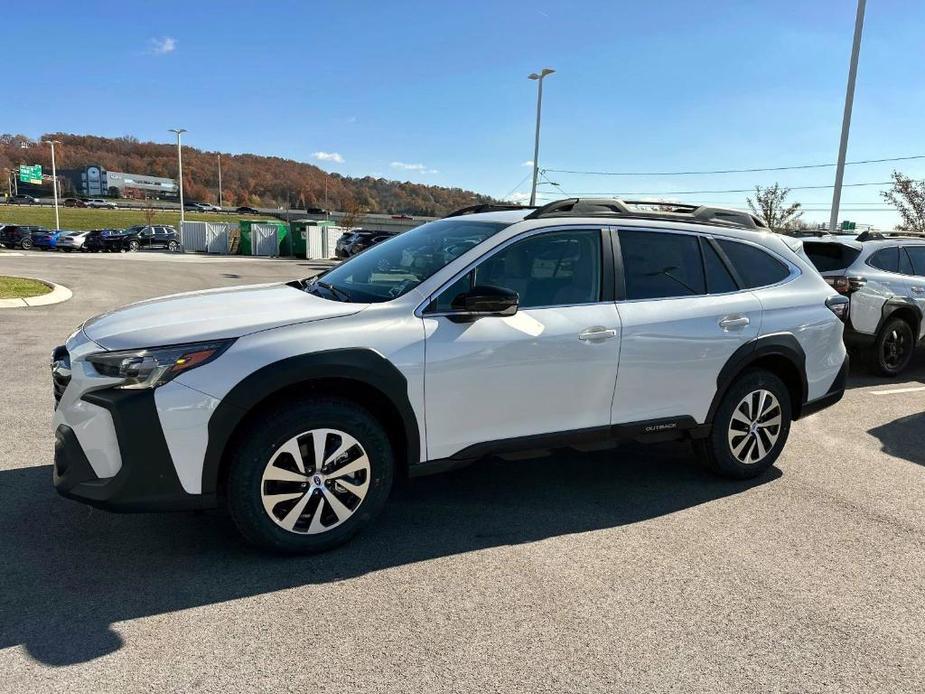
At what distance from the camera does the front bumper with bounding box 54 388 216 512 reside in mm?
2961

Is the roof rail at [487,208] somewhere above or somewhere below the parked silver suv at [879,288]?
above

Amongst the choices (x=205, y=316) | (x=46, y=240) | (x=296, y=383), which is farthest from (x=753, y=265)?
(x=46, y=240)

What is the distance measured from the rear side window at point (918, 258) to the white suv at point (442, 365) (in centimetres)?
497

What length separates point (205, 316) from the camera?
3.42 meters

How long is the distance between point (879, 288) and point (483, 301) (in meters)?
6.86

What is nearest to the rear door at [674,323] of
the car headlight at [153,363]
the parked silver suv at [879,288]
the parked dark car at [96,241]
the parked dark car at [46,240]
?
the car headlight at [153,363]

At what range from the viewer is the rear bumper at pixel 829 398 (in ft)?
16.0

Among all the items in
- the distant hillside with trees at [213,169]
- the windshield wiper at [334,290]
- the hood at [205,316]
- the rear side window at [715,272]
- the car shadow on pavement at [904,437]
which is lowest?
the car shadow on pavement at [904,437]

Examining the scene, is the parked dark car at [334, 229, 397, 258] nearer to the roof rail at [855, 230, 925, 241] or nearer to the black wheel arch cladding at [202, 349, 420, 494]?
the roof rail at [855, 230, 925, 241]

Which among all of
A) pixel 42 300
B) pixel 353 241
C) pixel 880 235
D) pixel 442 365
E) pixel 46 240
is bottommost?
pixel 42 300

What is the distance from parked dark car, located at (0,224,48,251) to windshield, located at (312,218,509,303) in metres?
44.1

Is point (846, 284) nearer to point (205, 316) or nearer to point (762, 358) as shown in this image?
point (762, 358)

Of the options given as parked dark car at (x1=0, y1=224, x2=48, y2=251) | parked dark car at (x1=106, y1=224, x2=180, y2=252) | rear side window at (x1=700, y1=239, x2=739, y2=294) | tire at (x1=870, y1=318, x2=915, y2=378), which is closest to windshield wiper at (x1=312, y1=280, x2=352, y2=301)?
rear side window at (x1=700, y1=239, x2=739, y2=294)

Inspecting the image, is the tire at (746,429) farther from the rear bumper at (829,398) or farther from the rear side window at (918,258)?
the rear side window at (918,258)
